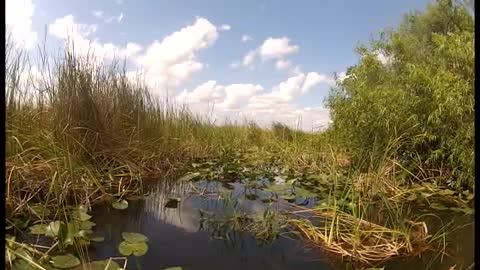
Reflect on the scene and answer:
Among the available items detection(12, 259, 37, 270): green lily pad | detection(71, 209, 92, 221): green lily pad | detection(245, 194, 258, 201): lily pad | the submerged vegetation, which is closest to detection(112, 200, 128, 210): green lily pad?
the submerged vegetation

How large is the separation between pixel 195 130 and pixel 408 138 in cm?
317

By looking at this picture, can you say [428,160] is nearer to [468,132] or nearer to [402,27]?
[468,132]

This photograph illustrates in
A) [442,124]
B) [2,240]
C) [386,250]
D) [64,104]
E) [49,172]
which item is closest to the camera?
[2,240]

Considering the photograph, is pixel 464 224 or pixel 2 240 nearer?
pixel 2 240

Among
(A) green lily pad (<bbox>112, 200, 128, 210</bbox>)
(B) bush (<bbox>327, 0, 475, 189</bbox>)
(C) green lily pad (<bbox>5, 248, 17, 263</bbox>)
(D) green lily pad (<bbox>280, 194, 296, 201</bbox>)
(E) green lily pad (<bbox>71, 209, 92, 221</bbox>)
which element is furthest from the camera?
(B) bush (<bbox>327, 0, 475, 189</bbox>)

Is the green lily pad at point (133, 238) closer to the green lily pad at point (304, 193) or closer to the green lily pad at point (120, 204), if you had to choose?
the green lily pad at point (120, 204)

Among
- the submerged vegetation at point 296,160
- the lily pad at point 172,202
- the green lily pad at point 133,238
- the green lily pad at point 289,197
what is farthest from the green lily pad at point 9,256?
the green lily pad at point 289,197

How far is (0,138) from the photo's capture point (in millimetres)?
974

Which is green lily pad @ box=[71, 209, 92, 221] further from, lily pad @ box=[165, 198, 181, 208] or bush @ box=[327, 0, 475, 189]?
bush @ box=[327, 0, 475, 189]

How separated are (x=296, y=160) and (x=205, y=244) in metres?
2.90

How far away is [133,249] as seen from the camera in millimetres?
1604

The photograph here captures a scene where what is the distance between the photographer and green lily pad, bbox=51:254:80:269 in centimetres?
136

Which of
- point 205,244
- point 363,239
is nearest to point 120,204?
point 205,244

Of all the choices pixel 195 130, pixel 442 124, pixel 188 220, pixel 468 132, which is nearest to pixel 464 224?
pixel 468 132
